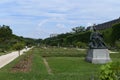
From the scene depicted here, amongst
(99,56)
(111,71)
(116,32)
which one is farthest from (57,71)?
(116,32)

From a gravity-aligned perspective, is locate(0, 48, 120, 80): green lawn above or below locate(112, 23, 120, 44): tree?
below

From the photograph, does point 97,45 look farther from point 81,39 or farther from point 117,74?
point 81,39

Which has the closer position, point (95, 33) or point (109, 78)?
point (109, 78)

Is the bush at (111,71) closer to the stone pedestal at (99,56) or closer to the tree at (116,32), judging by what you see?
the stone pedestal at (99,56)

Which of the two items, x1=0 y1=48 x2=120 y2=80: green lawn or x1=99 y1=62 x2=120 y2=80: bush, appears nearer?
x1=99 y1=62 x2=120 y2=80: bush

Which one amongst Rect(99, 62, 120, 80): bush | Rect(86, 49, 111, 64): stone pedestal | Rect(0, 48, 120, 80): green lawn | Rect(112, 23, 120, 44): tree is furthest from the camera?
Rect(112, 23, 120, 44): tree

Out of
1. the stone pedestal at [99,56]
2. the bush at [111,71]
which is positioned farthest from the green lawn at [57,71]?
the bush at [111,71]

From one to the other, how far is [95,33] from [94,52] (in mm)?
1892

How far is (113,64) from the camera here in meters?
9.00

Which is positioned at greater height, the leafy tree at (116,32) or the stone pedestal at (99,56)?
the leafy tree at (116,32)

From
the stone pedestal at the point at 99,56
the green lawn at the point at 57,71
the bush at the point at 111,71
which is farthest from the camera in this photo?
the stone pedestal at the point at 99,56

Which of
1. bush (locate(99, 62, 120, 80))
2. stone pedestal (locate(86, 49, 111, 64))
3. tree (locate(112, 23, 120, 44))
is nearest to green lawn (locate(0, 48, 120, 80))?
stone pedestal (locate(86, 49, 111, 64))

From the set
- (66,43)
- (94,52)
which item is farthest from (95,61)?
(66,43)

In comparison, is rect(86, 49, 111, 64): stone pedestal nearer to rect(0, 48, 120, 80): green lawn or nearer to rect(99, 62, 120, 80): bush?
rect(0, 48, 120, 80): green lawn
